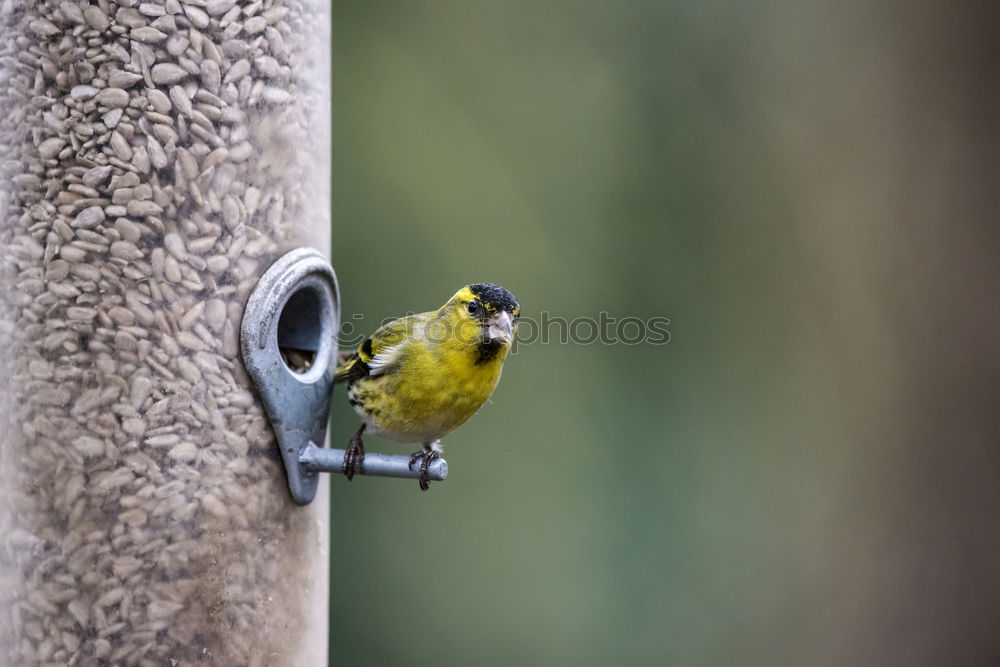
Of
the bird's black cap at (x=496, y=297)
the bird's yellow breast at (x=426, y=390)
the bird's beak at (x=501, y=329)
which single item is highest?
the bird's black cap at (x=496, y=297)

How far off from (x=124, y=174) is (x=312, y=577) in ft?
4.67

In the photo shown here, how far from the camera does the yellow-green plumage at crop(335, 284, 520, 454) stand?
11.5ft

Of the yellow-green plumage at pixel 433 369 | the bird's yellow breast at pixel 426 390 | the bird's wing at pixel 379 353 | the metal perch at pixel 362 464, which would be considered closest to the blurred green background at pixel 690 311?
the bird's wing at pixel 379 353

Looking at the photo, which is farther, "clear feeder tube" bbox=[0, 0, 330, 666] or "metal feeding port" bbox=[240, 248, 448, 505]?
"metal feeding port" bbox=[240, 248, 448, 505]

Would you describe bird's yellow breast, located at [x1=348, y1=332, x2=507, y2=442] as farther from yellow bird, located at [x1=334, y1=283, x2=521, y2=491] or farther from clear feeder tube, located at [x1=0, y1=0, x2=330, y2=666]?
clear feeder tube, located at [x1=0, y1=0, x2=330, y2=666]

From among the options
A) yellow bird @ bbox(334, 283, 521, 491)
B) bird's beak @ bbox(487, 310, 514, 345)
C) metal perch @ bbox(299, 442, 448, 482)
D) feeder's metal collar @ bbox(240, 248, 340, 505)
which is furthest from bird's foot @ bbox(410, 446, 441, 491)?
bird's beak @ bbox(487, 310, 514, 345)

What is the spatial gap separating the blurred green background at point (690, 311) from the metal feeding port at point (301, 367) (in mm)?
2644

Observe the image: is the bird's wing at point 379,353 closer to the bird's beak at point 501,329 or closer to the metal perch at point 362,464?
the bird's beak at point 501,329

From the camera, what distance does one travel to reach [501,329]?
3584mm

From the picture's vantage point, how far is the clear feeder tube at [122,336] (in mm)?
2736

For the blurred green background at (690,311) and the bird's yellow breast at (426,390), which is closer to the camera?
the bird's yellow breast at (426,390)

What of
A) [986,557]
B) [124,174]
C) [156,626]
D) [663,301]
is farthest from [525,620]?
[124,174]

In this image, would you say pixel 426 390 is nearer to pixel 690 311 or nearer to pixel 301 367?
pixel 301 367

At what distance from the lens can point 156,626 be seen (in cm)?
276
